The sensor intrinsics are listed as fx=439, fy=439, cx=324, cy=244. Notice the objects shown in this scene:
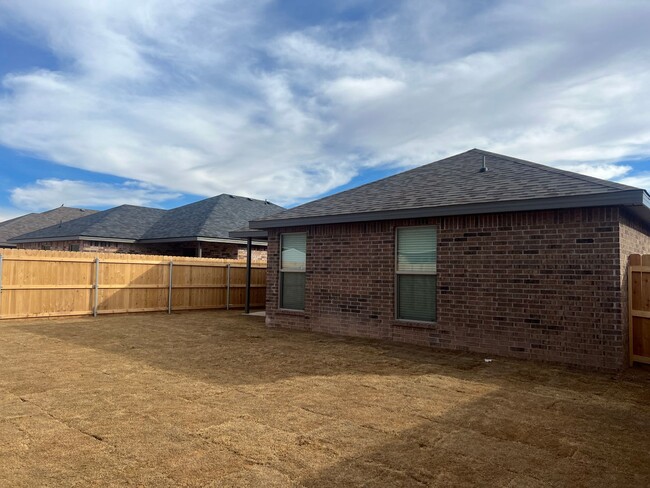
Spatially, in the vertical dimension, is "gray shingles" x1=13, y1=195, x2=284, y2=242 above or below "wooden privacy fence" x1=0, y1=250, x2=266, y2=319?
above

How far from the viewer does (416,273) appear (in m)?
8.87

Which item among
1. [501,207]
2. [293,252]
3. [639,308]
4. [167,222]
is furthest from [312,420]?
[167,222]

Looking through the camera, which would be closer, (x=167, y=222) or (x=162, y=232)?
(x=162, y=232)

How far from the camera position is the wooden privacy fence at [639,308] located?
7105mm

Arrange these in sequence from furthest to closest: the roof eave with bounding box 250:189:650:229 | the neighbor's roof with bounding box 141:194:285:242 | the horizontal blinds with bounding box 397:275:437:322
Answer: the neighbor's roof with bounding box 141:194:285:242 < the horizontal blinds with bounding box 397:275:437:322 < the roof eave with bounding box 250:189:650:229

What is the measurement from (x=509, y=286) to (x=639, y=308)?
2.00 meters

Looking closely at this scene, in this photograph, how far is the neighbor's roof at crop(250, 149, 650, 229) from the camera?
23.0 ft

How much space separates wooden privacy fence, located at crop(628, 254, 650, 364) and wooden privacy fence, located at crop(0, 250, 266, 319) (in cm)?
1288

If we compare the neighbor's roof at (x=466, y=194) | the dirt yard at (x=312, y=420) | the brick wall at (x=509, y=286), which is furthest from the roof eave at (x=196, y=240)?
the dirt yard at (x=312, y=420)

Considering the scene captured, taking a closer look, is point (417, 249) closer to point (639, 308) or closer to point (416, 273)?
point (416, 273)

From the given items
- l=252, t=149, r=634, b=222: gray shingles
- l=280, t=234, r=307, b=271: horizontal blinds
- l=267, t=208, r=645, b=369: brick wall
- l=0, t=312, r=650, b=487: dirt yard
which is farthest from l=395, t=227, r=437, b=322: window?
l=280, t=234, r=307, b=271: horizontal blinds

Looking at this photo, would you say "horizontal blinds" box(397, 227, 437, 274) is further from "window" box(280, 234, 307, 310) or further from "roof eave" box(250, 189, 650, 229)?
"window" box(280, 234, 307, 310)

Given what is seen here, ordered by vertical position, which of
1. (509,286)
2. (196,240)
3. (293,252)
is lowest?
(509,286)

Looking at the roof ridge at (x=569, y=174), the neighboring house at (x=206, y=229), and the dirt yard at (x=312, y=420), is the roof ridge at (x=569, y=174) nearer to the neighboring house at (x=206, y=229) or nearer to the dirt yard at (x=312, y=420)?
the dirt yard at (x=312, y=420)
